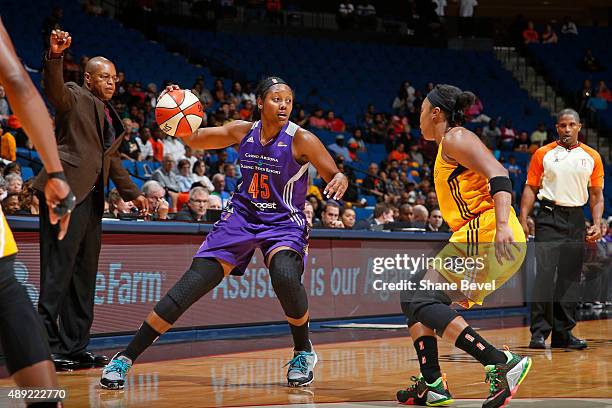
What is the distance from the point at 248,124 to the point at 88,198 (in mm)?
1368

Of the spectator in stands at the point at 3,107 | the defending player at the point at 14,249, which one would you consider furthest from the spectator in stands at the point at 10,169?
the defending player at the point at 14,249

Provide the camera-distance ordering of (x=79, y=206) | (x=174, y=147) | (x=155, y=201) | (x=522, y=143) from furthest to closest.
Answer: (x=522, y=143)
(x=174, y=147)
(x=155, y=201)
(x=79, y=206)

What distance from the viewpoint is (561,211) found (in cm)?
846

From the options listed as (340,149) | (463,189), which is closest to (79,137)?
(463,189)

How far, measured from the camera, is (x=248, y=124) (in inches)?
243

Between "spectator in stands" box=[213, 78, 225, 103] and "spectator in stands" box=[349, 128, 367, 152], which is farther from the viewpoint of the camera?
"spectator in stands" box=[349, 128, 367, 152]

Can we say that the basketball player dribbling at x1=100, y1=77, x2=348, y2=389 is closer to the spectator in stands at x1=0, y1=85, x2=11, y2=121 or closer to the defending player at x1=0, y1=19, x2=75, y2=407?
the defending player at x1=0, y1=19, x2=75, y2=407

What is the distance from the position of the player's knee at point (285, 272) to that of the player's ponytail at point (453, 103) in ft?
4.37

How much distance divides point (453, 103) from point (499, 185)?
70cm

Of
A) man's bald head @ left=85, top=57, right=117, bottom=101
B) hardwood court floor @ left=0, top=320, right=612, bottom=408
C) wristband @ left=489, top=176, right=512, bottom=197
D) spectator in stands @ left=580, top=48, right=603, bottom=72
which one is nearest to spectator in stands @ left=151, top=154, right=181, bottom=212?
hardwood court floor @ left=0, top=320, right=612, bottom=408

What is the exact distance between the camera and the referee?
8.41 meters

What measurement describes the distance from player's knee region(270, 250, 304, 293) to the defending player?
2.83 metres

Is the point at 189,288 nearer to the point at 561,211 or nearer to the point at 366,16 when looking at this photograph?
the point at 561,211

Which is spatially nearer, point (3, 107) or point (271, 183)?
point (271, 183)
